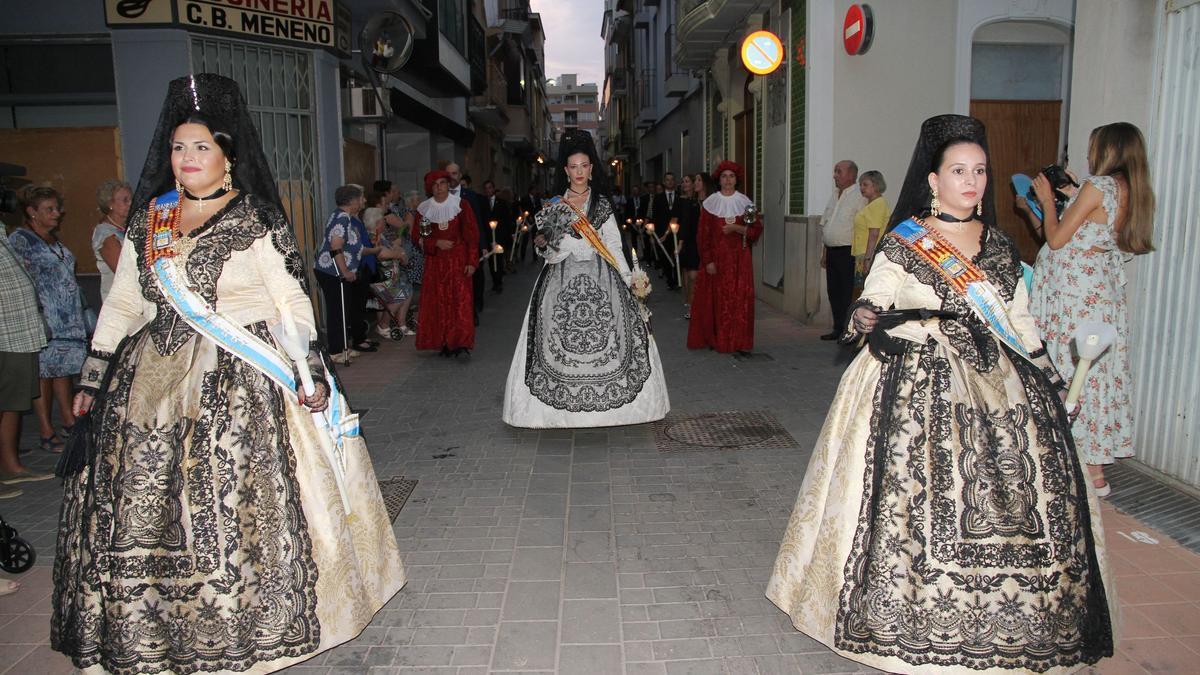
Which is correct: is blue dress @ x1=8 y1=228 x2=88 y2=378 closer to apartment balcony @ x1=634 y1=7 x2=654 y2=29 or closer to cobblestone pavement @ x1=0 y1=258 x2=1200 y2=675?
cobblestone pavement @ x1=0 y1=258 x2=1200 y2=675

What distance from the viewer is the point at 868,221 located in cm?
873

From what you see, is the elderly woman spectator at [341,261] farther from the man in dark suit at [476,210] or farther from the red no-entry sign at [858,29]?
the red no-entry sign at [858,29]

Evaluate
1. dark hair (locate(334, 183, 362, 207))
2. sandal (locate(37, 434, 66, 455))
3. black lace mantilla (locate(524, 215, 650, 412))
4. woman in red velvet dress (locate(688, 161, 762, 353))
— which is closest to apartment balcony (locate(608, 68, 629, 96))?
woman in red velvet dress (locate(688, 161, 762, 353))

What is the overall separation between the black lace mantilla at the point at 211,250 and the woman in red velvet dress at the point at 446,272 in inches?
245

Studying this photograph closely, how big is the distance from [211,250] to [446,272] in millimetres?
6498

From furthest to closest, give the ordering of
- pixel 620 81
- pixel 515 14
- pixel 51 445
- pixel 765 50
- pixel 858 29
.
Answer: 1. pixel 620 81
2. pixel 515 14
3. pixel 765 50
4. pixel 858 29
5. pixel 51 445

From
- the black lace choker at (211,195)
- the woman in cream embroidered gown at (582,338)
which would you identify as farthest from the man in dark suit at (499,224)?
the black lace choker at (211,195)

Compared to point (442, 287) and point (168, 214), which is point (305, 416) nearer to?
point (168, 214)

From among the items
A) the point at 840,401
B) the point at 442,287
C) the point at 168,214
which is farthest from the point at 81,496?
the point at 442,287

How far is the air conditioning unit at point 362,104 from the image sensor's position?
1158cm

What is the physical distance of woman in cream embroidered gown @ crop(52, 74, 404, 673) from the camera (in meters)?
2.81

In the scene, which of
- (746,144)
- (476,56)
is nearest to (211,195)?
(746,144)

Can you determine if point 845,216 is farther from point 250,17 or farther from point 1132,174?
point 250,17

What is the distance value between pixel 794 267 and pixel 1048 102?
3.64 meters
